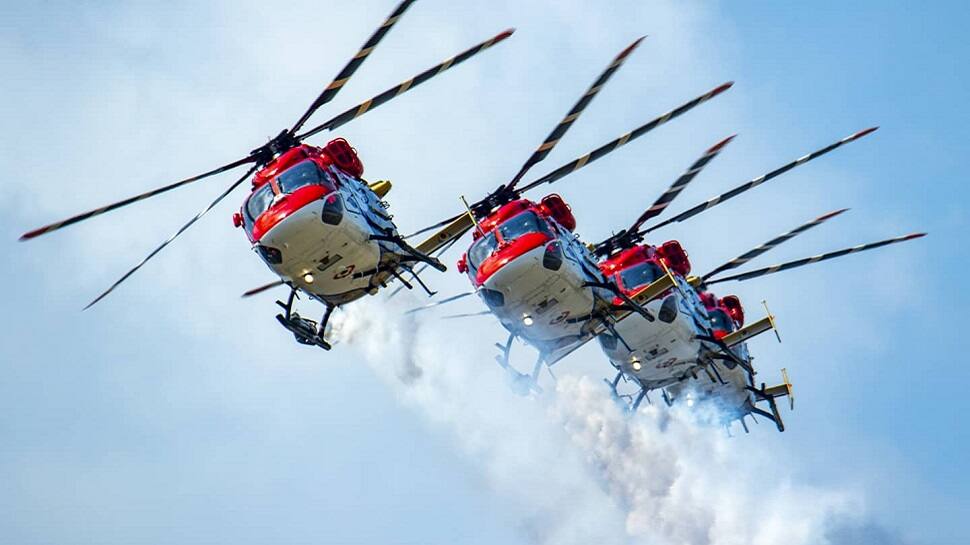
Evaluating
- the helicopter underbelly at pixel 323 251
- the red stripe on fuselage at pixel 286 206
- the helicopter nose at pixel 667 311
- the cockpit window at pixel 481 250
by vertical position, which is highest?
the red stripe on fuselage at pixel 286 206

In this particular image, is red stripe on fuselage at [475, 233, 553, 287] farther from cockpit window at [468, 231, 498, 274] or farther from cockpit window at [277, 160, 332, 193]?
cockpit window at [277, 160, 332, 193]

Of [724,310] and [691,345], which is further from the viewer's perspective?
[724,310]

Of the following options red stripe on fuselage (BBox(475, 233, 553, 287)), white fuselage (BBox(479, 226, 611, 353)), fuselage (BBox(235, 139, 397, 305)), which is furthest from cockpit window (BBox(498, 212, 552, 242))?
fuselage (BBox(235, 139, 397, 305))

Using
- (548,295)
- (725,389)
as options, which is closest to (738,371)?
(725,389)

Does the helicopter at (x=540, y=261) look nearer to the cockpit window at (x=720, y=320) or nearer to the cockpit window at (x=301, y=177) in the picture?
the cockpit window at (x=301, y=177)

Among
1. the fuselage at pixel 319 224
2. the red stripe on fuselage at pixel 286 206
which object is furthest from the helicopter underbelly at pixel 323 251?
the red stripe on fuselage at pixel 286 206

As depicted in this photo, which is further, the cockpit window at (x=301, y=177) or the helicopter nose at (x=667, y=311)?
the helicopter nose at (x=667, y=311)

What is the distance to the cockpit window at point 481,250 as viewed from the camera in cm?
4034

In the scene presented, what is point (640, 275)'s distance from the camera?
150 ft

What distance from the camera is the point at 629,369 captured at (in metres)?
46.2

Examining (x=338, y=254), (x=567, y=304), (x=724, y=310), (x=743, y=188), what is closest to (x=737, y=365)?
(x=724, y=310)

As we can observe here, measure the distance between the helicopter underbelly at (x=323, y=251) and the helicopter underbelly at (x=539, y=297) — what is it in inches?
148

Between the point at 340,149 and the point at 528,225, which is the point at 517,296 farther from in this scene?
the point at 340,149

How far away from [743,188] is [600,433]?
10.1 metres
